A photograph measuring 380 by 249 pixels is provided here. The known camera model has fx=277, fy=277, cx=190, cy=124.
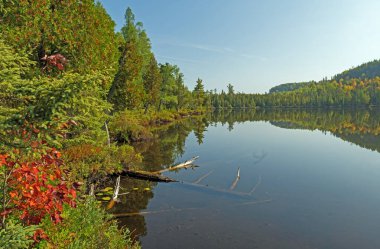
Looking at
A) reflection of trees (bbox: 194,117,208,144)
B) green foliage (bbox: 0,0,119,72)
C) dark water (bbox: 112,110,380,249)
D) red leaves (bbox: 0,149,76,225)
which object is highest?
green foliage (bbox: 0,0,119,72)

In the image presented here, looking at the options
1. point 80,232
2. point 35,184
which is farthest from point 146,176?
point 35,184

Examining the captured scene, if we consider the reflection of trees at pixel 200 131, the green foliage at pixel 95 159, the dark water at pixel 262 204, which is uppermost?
the green foliage at pixel 95 159

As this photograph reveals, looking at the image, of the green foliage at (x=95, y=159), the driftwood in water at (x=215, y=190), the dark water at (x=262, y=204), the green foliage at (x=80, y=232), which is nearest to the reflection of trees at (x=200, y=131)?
the dark water at (x=262, y=204)

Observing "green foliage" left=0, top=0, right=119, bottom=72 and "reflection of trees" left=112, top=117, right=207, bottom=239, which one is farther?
"reflection of trees" left=112, top=117, right=207, bottom=239

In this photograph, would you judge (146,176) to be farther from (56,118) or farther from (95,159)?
(56,118)

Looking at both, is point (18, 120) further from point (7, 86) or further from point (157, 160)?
point (157, 160)

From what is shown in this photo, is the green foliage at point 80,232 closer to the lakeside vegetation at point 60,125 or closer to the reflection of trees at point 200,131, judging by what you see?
the lakeside vegetation at point 60,125

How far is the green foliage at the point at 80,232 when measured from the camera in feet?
22.7

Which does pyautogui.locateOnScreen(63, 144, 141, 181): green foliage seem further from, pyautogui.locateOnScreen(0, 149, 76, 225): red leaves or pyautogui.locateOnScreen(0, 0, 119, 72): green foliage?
pyautogui.locateOnScreen(0, 149, 76, 225): red leaves

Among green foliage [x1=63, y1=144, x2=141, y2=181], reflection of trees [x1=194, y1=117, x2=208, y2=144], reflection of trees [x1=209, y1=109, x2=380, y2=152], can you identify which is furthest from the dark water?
reflection of trees [x1=209, y1=109, x2=380, y2=152]

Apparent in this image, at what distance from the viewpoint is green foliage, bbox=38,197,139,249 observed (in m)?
6.93

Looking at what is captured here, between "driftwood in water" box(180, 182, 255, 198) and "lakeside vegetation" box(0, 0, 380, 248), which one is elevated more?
"lakeside vegetation" box(0, 0, 380, 248)

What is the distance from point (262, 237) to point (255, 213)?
8.63 ft

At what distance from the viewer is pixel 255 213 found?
50.2ft
